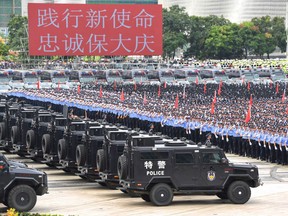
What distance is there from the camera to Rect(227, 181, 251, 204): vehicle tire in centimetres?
2767

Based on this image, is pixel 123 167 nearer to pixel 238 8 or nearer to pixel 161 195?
pixel 161 195

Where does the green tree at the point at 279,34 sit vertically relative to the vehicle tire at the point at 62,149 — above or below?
above

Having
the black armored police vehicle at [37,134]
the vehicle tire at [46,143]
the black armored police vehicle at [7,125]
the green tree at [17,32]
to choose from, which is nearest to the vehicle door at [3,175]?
the vehicle tire at [46,143]

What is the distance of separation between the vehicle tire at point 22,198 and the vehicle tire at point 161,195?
2.93 meters

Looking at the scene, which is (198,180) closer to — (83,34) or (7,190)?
(7,190)

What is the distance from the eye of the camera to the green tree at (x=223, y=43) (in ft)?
414

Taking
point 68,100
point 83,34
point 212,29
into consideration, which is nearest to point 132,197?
point 68,100

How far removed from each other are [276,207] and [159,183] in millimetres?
2928

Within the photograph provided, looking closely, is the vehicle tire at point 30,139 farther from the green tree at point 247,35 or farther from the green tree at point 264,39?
the green tree at point 264,39

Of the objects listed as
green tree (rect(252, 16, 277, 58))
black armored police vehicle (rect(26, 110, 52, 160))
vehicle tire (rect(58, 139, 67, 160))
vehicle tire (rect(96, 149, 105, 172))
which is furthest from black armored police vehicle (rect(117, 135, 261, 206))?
green tree (rect(252, 16, 277, 58))

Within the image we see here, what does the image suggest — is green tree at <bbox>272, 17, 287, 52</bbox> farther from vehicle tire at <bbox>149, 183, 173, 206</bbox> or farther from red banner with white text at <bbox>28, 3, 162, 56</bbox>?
vehicle tire at <bbox>149, 183, 173, 206</bbox>

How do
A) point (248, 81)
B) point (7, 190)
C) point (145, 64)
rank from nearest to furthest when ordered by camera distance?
point (7, 190), point (248, 81), point (145, 64)

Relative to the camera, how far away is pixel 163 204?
27141 mm

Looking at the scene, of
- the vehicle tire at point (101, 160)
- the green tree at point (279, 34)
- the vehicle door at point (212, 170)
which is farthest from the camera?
the green tree at point (279, 34)
